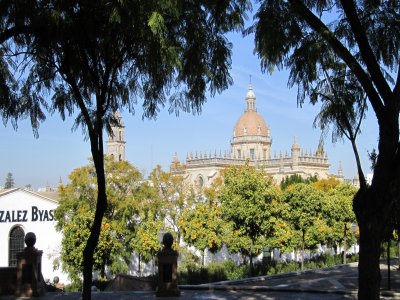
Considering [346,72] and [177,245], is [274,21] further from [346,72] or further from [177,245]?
[177,245]

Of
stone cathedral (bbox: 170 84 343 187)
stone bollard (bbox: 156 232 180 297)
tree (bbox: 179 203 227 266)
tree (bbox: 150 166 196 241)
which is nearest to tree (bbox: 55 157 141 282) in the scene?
tree (bbox: 179 203 227 266)

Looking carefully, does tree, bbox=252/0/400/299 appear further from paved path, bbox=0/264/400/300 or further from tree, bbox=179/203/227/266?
tree, bbox=179/203/227/266

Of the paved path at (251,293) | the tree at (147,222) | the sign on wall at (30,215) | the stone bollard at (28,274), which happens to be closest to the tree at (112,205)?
the tree at (147,222)

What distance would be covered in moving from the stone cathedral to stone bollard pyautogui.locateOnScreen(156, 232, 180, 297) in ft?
299

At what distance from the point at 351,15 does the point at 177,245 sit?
30248 mm

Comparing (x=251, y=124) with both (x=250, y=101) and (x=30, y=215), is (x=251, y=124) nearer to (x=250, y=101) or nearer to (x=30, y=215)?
(x=250, y=101)

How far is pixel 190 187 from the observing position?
45188 millimetres

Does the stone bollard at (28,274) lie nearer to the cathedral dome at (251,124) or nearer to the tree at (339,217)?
the tree at (339,217)

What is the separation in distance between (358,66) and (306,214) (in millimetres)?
24619

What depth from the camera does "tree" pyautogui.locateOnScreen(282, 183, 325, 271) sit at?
3269 cm

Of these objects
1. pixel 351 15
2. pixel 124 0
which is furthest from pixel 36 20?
pixel 351 15

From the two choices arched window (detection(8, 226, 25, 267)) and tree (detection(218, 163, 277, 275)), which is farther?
arched window (detection(8, 226, 25, 267))

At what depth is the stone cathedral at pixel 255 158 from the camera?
10981 cm

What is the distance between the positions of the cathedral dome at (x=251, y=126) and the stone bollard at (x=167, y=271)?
108 metres
